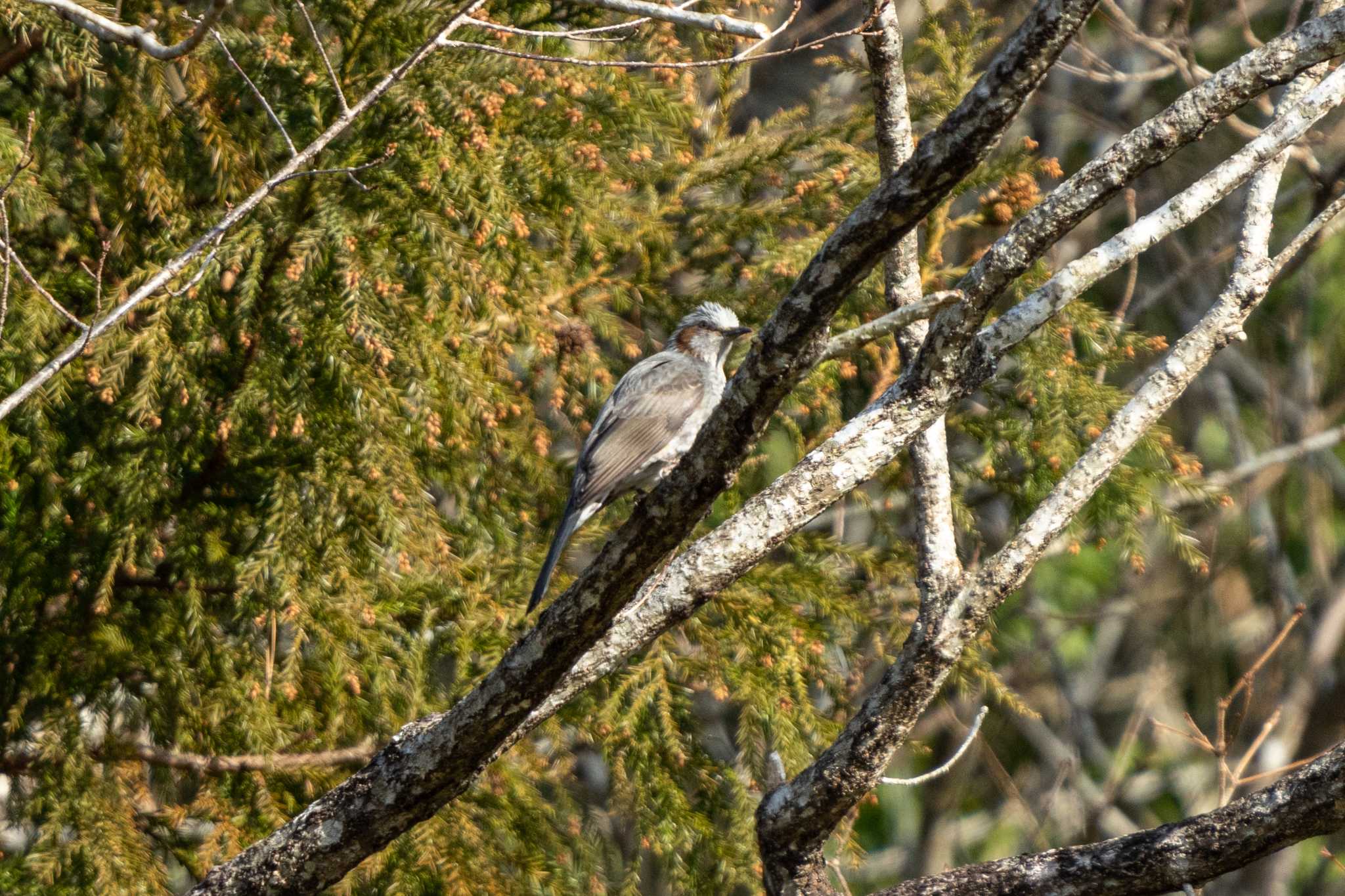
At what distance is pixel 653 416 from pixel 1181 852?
9.55ft

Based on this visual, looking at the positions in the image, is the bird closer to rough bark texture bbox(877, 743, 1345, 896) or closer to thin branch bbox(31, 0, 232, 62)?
rough bark texture bbox(877, 743, 1345, 896)

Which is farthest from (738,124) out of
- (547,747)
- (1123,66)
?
(547,747)

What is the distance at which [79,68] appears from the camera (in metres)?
3.54

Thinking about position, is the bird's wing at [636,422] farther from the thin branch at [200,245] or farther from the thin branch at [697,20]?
the thin branch at [697,20]

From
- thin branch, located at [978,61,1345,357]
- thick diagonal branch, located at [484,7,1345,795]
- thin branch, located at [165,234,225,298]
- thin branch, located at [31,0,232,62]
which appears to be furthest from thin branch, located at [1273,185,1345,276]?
thin branch, located at [165,234,225,298]

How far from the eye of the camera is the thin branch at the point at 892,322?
2.36 m

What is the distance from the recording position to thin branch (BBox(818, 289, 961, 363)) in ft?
7.73

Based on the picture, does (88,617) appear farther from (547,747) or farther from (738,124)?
(738,124)

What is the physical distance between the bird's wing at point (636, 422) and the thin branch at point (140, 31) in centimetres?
217

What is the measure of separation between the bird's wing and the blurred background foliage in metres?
0.15

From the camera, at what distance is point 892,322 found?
7.84ft

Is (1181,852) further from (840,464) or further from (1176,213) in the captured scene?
(1176,213)

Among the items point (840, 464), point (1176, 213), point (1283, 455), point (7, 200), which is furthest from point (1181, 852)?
point (1283, 455)

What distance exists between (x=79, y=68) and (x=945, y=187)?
8.84 feet
